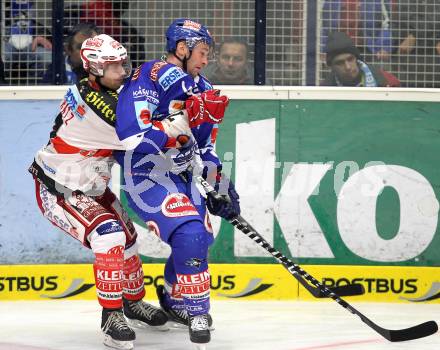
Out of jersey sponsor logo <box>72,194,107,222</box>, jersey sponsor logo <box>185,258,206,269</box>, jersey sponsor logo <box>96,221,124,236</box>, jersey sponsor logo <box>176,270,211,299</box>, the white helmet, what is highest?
the white helmet

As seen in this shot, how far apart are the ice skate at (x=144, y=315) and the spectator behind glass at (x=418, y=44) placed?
84.4 inches

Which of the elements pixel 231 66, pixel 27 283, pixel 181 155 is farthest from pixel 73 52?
pixel 181 155

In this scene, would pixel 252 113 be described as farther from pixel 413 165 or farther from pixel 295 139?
pixel 413 165

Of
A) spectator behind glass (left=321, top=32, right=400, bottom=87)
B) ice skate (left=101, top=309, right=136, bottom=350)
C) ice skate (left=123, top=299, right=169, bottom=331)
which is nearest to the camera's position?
ice skate (left=101, top=309, right=136, bottom=350)

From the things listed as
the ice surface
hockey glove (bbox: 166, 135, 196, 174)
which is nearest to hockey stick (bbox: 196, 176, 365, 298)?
hockey glove (bbox: 166, 135, 196, 174)

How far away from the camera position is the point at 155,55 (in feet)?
22.6

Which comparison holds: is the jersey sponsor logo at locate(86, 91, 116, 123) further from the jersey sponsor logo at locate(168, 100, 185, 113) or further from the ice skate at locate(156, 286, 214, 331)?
the ice skate at locate(156, 286, 214, 331)

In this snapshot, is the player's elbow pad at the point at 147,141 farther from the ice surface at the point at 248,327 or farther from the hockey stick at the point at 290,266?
the ice surface at the point at 248,327

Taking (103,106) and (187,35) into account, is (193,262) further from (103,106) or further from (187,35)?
(187,35)

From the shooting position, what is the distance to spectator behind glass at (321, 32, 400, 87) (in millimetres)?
6797

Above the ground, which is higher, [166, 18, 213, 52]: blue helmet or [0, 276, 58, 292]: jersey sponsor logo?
[166, 18, 213, 52]: blue helmet

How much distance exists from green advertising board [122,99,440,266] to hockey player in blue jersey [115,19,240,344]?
3.81 ft

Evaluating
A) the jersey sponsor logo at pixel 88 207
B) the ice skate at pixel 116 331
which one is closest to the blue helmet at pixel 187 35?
the jersey sponsor logo at pixel 88 207

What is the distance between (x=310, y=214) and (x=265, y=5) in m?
1.23
